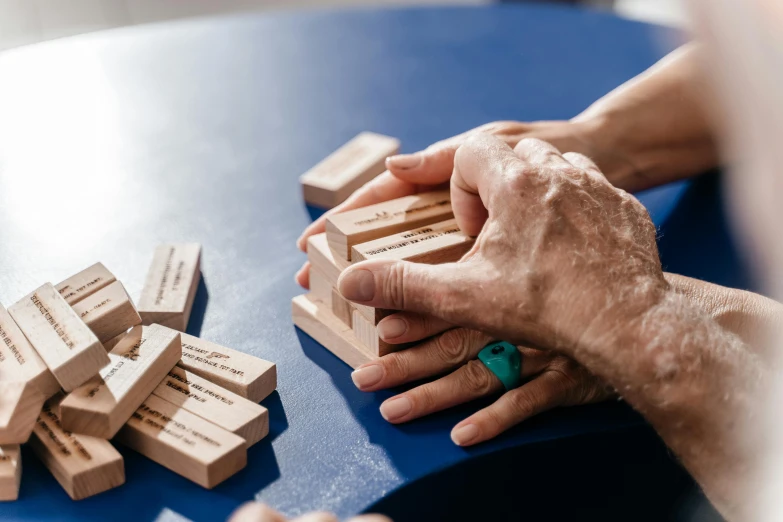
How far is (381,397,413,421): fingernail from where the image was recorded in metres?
1.12

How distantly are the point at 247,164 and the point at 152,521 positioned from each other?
1014mm

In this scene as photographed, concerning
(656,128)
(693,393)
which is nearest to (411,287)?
(693,393)

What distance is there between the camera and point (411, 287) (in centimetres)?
112

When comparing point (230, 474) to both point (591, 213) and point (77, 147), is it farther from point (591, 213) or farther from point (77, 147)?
point (77, 147)

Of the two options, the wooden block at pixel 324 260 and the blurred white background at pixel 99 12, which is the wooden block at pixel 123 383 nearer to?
the wooden block at pixel 324 260

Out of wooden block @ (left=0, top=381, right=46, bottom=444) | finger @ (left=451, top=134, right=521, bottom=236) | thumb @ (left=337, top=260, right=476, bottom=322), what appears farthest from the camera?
finger @ (left=451, top=134, right=521, bottom=236)

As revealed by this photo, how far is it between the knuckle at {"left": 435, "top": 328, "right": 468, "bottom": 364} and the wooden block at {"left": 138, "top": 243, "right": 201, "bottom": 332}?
0.44 m

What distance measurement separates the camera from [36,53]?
7.29 feet

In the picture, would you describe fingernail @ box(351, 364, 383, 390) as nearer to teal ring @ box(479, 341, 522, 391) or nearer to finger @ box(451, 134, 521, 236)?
teal ring @ box(479, 341, 522, 391)

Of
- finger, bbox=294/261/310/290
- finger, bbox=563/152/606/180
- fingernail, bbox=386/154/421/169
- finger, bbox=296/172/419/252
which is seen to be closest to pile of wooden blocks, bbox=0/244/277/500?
finger, bbox=294/261/310/290

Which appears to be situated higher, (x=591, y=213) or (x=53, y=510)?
(x=591, y=213)

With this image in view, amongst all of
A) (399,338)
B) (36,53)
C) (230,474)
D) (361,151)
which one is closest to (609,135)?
(361,151)

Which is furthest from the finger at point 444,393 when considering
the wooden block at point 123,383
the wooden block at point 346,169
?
the wooden block at point 346,169

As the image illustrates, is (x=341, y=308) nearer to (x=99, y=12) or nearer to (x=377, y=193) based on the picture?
(x=377, y=193)
